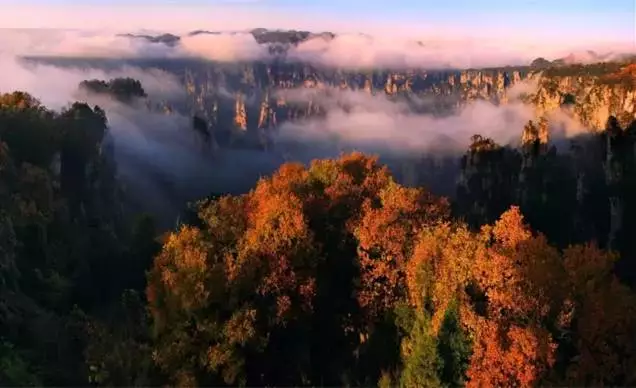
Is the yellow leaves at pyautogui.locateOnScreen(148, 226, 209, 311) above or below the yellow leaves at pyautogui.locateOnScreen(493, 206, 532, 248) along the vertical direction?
below

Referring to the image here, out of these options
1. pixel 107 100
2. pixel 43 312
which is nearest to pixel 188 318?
pixel 43 312

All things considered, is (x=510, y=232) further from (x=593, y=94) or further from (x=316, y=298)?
(x=593, y=94)

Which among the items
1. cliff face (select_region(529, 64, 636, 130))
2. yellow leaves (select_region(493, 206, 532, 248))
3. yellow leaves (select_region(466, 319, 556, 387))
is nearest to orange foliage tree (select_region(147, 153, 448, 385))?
yellow leaves (select_region(493, 206, 532, 248))

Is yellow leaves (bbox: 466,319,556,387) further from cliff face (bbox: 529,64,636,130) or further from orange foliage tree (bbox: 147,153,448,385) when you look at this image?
cliff face (bbox: 529,64,636,130)

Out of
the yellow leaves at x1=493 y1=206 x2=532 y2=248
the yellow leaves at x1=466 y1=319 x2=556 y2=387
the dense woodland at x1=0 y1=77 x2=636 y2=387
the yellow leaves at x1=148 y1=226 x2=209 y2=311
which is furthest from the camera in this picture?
the yellow leaves at x1=493 y1=206 x2=532 y2=248

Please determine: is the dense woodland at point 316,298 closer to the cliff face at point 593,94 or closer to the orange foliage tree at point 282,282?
the orange foliage tree at point 282,282

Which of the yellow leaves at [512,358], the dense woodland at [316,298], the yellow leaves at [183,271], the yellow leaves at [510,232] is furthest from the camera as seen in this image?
the yellow leaves at [510,232]

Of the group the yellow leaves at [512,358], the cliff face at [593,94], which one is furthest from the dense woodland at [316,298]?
the cliff face at [593,94]

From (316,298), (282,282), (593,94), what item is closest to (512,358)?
(316,298)

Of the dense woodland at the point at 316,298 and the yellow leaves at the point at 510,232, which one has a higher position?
the yellow leaves at the point at 510,232
